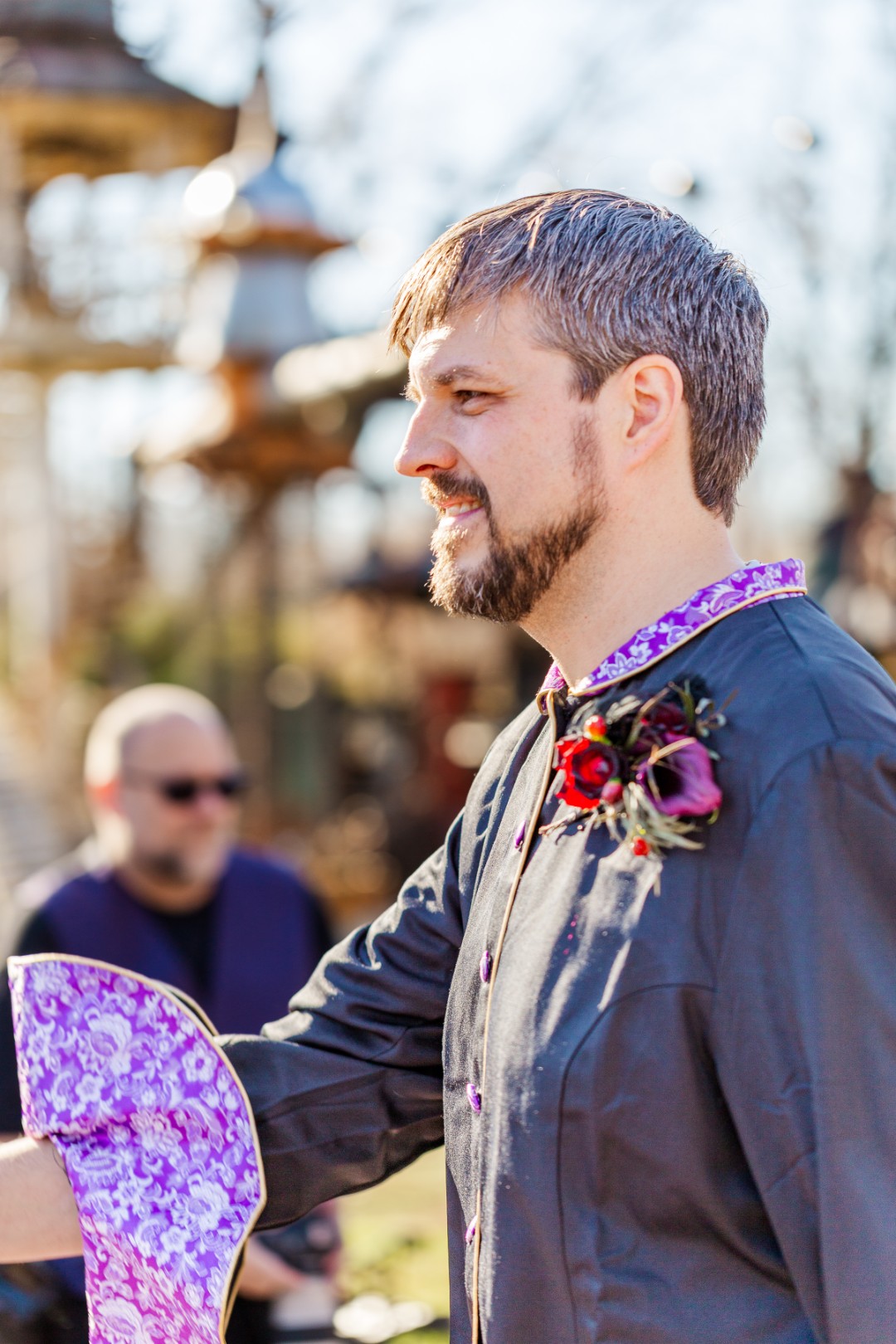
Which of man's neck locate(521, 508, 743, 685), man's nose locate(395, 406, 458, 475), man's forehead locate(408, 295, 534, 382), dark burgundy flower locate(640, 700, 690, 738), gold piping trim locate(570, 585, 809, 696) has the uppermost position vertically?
man's forehead locate(408, 295, 534, 382)

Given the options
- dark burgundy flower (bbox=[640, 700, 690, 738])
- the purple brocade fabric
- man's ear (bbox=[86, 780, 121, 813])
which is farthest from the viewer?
man's ear (bbox=[86, 780, 121, 813])

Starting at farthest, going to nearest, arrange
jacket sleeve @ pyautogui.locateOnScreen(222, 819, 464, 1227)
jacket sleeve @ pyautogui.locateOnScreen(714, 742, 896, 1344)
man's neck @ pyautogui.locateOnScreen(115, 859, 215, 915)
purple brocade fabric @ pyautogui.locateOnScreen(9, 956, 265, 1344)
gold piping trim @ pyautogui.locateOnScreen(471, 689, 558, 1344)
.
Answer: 1. man's neck @ pyautogui.locateOnScreen(115, 859, 215, 915)
2. jacket sleeve @ pyautogui.locateOnScreen(222, 819, 464, 1227)
3. purple brocade fabric @ pyautogui.locateOnScreen(9, 956, 265, 1344)
4. gold piping trim @ pyautogui.locateOnScreen(471, 689, 558, 1344)
5. jacket sleeve @ pyautogui.locateOnScreen(714, 742, 896, 1344)

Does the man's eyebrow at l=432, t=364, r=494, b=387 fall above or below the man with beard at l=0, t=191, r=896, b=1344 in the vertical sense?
above

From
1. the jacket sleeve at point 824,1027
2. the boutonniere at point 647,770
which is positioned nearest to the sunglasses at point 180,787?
the boutonniere at point 647,770

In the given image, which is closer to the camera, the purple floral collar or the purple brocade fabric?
the purple floral collar

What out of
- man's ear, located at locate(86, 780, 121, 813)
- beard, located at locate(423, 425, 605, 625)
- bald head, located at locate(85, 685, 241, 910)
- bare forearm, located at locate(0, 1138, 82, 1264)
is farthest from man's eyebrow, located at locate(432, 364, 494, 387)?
man's ear, located at locate(86, 780, 121, 813)

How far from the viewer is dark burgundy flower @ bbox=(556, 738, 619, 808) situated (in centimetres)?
147

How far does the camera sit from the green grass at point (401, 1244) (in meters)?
4.43

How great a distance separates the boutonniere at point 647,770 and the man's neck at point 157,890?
2032mm

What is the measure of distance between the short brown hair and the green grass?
9.56ft

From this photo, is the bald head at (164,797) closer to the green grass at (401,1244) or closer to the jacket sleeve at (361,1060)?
the green grass at (401,1244)

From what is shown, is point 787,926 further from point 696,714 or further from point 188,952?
point 188,952

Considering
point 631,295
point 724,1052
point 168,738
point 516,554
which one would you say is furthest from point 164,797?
point 724,1052

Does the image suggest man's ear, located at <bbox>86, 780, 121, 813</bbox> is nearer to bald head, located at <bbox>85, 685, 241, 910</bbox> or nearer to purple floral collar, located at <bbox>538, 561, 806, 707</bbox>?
bald head, located at <bbox>85, 685, 241, 910</bbox>
